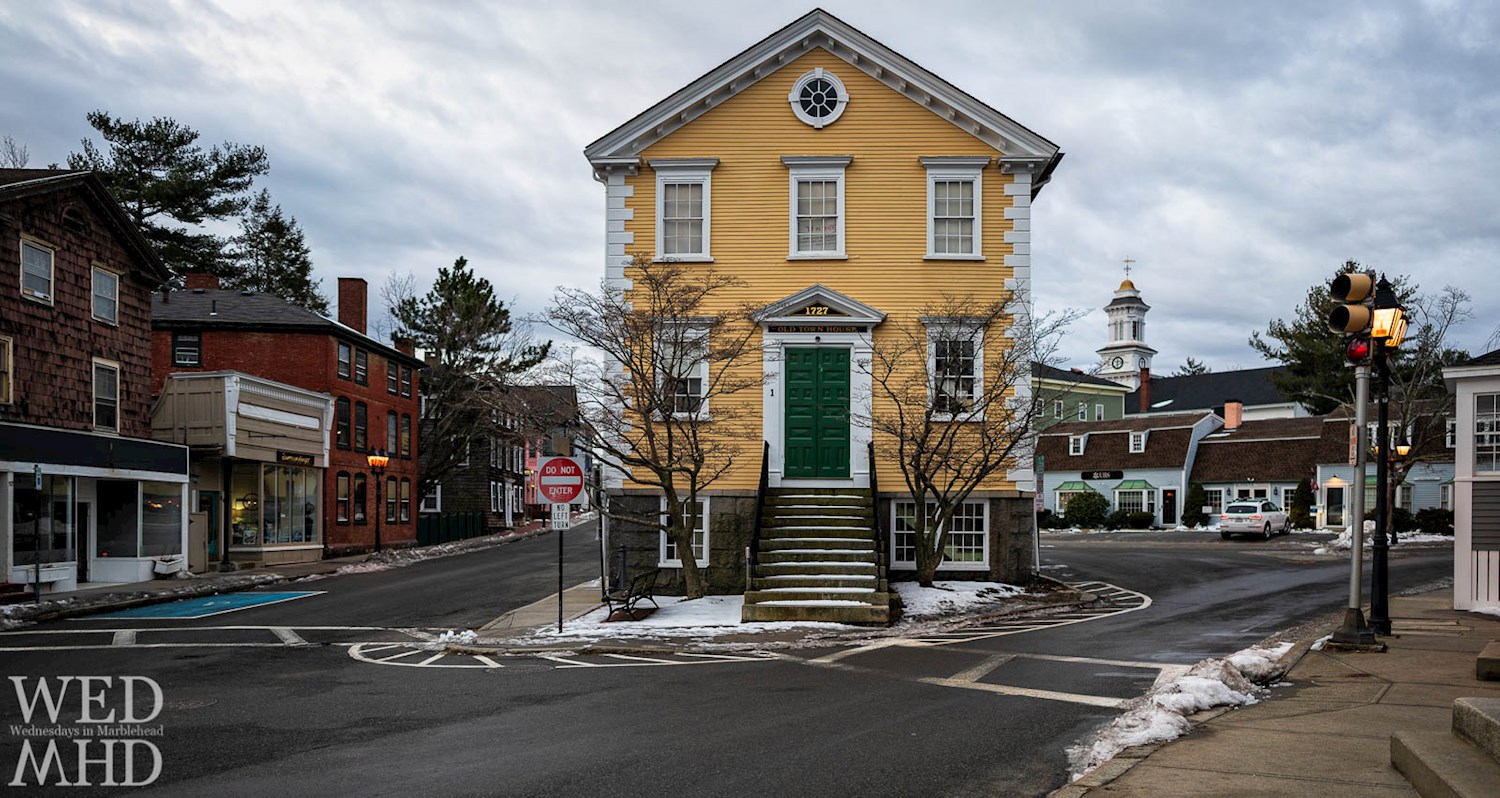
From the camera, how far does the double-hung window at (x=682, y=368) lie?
20109 millimetres

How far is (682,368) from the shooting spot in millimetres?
21844

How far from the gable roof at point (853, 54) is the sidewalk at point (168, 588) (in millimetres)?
12817

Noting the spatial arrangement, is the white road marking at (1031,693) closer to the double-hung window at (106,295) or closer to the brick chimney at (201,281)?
the double-hung window at (106,295)

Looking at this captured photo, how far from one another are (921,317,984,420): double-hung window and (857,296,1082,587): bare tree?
19mm

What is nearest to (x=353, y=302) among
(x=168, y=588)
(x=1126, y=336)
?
(x=168, y=588)

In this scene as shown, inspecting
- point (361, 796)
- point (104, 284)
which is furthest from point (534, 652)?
point (104, 284)

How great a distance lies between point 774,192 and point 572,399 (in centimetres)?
595

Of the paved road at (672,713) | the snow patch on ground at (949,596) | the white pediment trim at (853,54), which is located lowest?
the snow patch on ground at (949,596)

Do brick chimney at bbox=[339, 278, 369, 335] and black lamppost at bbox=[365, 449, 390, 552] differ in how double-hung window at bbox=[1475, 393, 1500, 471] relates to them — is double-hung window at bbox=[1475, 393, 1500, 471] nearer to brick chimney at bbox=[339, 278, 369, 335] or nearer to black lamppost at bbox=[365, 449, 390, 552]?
black lamppost at bbox=[365, 449, 390, 552]

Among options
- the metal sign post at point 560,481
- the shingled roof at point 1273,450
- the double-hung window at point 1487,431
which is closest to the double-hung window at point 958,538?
the metal sign post at point 560,481

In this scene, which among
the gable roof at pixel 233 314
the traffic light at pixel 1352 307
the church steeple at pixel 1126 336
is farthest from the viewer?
the church steeple at pixel 1126 336

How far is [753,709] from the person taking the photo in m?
10.7

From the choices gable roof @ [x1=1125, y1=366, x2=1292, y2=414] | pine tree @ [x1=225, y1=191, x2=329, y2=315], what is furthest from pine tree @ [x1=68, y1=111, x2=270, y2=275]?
gable roof @ [x1=1125, y1=366, x2=1292, y2=414]

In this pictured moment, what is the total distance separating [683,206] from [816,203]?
264 centimetres
